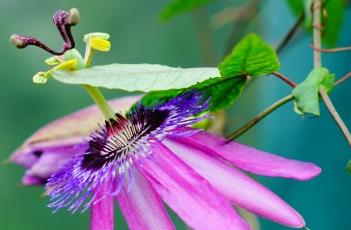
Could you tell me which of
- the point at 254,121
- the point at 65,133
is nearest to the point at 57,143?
the point at 65,133

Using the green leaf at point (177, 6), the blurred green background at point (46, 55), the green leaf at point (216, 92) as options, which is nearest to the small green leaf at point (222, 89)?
the green leaf at point (216, 92)

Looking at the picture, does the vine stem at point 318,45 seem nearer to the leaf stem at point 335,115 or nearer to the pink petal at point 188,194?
the leaf stem at point 335,115

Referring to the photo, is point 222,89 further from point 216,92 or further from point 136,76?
point 136,76

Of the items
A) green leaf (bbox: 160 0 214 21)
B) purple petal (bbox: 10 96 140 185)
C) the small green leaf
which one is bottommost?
the small green leaf

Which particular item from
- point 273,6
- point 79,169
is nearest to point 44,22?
point 273,6

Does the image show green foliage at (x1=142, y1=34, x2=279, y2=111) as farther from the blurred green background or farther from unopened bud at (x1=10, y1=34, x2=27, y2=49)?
the blurred green background

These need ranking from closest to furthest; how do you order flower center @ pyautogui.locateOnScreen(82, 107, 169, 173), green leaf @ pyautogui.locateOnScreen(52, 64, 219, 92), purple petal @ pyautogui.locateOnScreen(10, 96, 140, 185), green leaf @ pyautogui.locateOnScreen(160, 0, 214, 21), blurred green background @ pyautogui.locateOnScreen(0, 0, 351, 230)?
green leaf @ pyautogui.locateOnScreen(52, 64, 219, 92), flower center @ pyautogui.locateOnScreen(82, 107, 169, 173), purple petal @ pyautogui.locateOnScreen(10, 96, 140, 185), green leaf @ pyautogui.locateOnScreen(160, 0, 214, 21), blurred green background @ pyautogui.locateOnScreen(0, 0, 351, 230)

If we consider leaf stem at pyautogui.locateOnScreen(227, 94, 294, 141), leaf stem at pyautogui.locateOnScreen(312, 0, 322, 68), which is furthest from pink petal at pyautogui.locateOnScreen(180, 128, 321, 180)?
leaf stem at pyautogui.locateOnScreen(312, 0, 322, 68)
